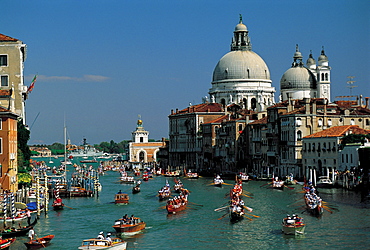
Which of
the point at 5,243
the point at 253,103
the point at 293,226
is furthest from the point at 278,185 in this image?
the point at 253,103

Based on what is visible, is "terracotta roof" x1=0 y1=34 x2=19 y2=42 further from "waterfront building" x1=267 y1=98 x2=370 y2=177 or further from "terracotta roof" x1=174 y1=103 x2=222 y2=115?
"terracotta roof" x1=174 y1=103 x2=222 y2=115

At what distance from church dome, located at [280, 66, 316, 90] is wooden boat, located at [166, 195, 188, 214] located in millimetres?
59776

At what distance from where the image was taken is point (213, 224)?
3703 centimetres

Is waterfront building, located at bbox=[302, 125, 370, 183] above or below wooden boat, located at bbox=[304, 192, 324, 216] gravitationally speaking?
above

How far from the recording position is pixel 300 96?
10112 cm

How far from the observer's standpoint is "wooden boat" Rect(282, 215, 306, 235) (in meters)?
33.2

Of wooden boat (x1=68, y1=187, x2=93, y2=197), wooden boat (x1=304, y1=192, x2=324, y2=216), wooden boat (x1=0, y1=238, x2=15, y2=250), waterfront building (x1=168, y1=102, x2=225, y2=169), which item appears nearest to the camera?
wooden boat (x1=0, y1=238, x2=15, y2=250)

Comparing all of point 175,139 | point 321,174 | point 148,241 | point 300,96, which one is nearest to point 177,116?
point 175,139

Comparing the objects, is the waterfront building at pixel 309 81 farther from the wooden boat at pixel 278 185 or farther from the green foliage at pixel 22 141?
the green foliage at pixel 22 141

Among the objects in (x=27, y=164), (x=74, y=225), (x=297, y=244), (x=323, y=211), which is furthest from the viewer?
(x=27, y=164)

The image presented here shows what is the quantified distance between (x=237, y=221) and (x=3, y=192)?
10812mm

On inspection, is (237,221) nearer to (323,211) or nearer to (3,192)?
(323,211)

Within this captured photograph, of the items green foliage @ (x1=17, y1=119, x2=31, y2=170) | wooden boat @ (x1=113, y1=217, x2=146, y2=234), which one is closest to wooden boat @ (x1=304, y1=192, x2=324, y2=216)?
wooden boat @ (x1=113, y1=217, x2=146, y2=234)

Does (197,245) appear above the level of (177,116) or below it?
below
